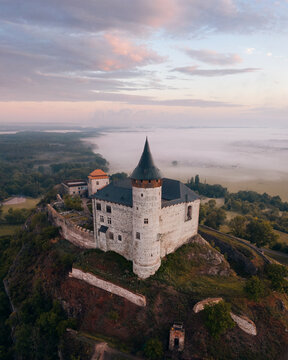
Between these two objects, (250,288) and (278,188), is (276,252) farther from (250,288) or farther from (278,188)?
(278,188)

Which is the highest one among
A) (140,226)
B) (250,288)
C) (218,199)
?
(140,226)

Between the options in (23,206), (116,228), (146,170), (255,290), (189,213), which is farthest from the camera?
(23,206)

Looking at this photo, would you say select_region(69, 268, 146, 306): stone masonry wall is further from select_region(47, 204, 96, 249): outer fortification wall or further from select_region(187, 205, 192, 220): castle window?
select_region(187, 205, 192, 220): castle window

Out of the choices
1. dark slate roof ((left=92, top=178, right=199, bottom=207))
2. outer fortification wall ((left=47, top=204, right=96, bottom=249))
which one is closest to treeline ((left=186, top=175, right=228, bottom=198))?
dark slate roof ((left=92, top=178, right=199, bottom=207))

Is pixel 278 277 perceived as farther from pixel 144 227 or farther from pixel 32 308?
pixel 32 308

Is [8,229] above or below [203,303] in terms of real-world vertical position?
below

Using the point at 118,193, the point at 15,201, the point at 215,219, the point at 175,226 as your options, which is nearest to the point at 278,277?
the point at 175,226

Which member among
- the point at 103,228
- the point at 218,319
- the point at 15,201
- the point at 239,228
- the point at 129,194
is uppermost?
the point at 129,194

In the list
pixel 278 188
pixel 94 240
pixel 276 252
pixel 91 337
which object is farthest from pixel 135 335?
pixel 278 188
